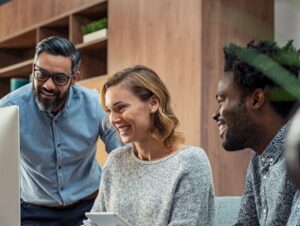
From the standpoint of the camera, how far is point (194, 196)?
168 cm

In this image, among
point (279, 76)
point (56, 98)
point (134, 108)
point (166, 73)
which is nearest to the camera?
point (279, 76)

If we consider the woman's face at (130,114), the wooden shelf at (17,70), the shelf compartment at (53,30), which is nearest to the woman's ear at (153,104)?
the woman's face at (130,114)

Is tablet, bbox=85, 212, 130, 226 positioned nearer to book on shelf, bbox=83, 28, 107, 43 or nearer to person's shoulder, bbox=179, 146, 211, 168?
person's shoulder, bbox=179, 146, 211, 168

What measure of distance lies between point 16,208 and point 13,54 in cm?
510

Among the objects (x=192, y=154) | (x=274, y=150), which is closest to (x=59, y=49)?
(x=192, y=154)

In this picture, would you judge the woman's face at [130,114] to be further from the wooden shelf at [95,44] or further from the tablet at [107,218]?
the wooden shelf at [95,44]

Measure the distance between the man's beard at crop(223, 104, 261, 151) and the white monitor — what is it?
47cm

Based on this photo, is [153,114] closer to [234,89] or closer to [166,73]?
[234,89]

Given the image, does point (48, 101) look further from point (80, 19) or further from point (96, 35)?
point (80, 19)

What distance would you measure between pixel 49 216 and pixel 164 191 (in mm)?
608

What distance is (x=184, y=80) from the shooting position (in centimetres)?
369

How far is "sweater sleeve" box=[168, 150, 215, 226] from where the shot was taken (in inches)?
65.3

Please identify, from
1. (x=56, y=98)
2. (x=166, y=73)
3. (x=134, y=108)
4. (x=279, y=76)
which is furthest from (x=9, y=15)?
(x=279, y=76)

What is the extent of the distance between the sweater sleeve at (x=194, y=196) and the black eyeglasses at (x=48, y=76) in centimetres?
66
